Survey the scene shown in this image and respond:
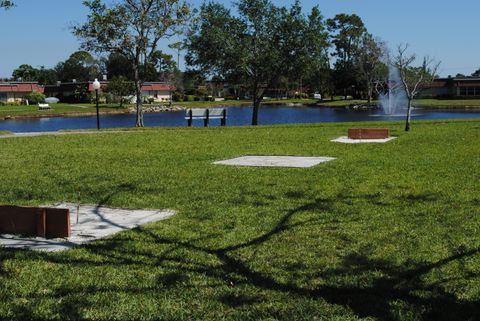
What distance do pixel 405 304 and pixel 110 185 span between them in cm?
585

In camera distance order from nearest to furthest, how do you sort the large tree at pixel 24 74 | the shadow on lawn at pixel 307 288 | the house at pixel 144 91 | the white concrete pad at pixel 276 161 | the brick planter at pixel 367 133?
1. the shadow on lawn at pixel 307 288
2. the white concrete pad at pixel 276 161
3. the brick planter at pixel 367 133
4. the house at pixel 144 91
5. the large tree at pixel 24 74

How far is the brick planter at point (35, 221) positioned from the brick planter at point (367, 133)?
1153cm

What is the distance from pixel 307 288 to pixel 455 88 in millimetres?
93550

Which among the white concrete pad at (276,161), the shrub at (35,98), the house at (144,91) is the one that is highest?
the house at (144,91)

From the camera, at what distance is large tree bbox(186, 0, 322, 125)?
3189 centimetres

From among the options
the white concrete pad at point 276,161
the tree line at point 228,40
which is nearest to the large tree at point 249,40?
the tree line at point 228,40

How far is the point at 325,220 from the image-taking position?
21.4 ft

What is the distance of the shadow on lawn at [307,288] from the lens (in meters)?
4.05

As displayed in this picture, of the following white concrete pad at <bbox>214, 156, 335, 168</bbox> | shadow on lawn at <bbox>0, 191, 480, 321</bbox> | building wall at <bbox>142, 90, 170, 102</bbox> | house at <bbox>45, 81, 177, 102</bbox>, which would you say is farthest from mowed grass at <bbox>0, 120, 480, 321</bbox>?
building wall at <bbox>142, 90, 170, 102</bbox>

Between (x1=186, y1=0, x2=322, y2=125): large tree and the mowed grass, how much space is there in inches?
860

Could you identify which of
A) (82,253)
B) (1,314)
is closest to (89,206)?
(82,253)

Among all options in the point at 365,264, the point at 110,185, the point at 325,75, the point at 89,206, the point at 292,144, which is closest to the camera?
the point at 365,264

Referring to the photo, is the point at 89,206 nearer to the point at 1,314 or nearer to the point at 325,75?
the point at 1,314

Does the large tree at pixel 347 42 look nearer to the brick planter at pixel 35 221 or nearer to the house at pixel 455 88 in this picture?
the house at pixel 455 88
